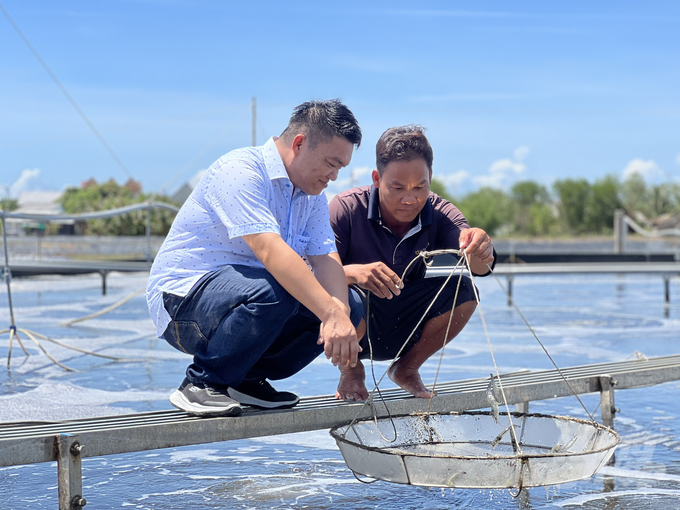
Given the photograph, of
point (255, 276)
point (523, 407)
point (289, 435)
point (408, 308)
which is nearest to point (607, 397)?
point (523, 407)

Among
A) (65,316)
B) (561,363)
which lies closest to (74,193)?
(65,316)

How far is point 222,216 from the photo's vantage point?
252cm

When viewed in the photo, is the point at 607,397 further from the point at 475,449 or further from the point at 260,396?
the point at 260,396

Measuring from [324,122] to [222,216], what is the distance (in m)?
0.46

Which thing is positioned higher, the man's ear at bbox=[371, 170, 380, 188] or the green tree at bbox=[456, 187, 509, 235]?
the green tree at bbox=[456, 187, 509, 235]

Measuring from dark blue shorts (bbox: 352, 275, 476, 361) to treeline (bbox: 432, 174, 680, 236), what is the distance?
73.5m

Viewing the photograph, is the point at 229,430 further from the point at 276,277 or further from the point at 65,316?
the point at 65,316

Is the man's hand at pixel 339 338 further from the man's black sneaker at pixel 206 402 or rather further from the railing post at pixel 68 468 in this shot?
the railing post at pixel 68 468

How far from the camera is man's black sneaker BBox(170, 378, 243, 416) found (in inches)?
102

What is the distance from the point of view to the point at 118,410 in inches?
179

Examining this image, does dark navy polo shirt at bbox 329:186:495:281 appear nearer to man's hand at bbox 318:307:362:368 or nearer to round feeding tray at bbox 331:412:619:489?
round feeding tray at bbox 331:412:619:489

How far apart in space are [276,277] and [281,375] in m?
0.55

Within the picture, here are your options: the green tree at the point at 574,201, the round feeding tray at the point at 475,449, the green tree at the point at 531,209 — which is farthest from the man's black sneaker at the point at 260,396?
the green tree at the point at 531,209

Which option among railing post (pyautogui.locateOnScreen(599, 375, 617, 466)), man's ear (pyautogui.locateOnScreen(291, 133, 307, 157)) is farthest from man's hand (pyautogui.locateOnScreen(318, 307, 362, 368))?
railing post (pyautogui.locateOnScreen(599, 375, 617, 466))
